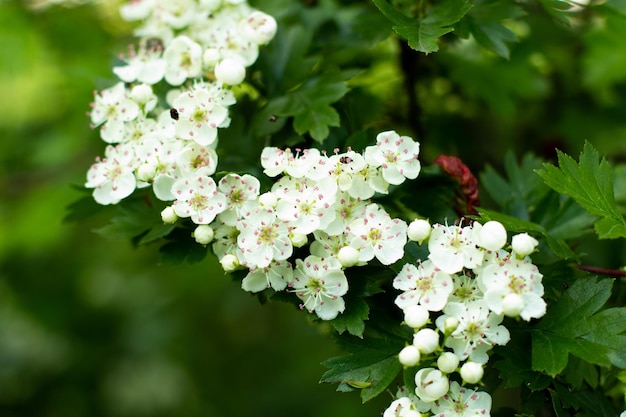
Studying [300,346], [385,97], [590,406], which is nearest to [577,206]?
[590,406]

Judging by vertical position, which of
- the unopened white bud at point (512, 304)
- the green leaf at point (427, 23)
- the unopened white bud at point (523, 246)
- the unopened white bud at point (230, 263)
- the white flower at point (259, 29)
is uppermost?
the green leaf at point (427, 23)

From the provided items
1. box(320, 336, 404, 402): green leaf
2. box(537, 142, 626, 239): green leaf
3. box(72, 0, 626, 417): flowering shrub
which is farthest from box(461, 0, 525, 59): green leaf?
box(320, 336, 404, 402): green leaf

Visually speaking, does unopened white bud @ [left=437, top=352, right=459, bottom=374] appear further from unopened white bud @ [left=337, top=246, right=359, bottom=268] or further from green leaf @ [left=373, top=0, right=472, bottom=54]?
green leaf @ [left=373, top=0, right=472, bottom=54]

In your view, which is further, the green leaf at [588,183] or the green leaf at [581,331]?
the green leaf at [588,183]

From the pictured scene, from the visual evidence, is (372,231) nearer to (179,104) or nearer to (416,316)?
(416,316)

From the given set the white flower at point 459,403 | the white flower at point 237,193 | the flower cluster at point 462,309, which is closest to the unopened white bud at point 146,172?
the white flower at point 237,193

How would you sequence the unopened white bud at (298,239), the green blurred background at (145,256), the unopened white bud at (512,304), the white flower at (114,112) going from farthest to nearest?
the green blurred background at (145,256)
the white flower at (114,112)
the unopened white bud at (298,239)
the unopened white bud at (512,304)

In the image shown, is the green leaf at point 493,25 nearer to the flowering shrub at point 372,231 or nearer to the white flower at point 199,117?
the flowering shrub at point 372,231

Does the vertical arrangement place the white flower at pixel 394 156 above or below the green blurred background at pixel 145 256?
above
